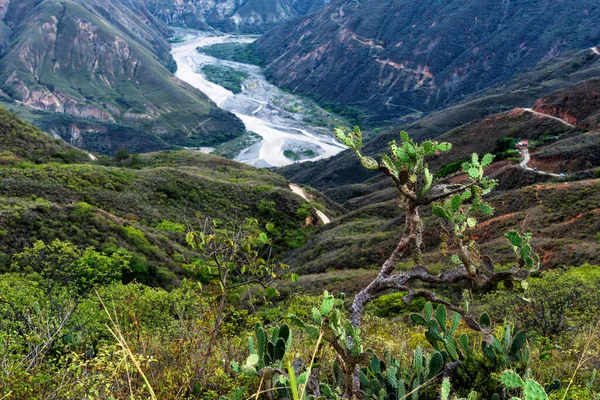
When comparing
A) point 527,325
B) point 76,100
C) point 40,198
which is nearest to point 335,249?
point 40,198

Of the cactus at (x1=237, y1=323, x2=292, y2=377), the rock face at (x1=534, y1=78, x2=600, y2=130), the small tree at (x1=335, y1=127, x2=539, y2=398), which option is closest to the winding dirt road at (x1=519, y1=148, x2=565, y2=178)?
the rock face at (x1=534, y1=78, x2=600, y2=130)

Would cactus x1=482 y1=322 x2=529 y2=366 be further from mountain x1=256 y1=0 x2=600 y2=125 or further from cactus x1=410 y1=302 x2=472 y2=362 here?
mountain x1=256 y1=0 x2=600 y2=125

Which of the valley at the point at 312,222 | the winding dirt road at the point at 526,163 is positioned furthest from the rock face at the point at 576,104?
the winding dirt road at the point at 526,163

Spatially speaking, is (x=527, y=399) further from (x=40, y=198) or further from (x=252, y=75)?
(x=252, y=75)

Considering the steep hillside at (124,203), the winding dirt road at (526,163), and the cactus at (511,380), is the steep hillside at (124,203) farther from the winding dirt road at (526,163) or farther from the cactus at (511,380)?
the winding dirt road at (526,163)

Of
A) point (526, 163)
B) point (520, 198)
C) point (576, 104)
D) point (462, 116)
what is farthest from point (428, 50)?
point (520, 198)

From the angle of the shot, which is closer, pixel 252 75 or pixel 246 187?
pixel 246 187
